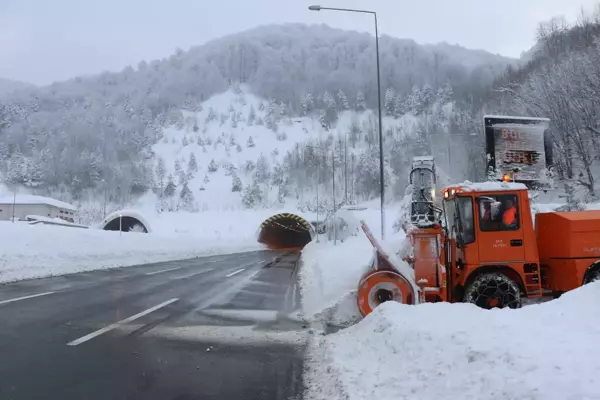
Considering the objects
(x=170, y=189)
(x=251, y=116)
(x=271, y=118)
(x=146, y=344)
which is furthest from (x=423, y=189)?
(x=251, y=116)

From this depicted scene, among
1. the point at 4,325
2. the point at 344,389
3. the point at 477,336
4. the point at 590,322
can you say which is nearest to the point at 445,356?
the point at 477,336

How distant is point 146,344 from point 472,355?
4721 mm

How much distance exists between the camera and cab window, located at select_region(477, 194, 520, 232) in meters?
8.77

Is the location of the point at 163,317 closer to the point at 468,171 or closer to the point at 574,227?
the point at 574,227

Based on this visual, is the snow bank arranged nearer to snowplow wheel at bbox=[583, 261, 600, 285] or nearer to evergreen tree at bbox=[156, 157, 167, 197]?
snowplow wheel at bbox=[583, 261, 600, 285]

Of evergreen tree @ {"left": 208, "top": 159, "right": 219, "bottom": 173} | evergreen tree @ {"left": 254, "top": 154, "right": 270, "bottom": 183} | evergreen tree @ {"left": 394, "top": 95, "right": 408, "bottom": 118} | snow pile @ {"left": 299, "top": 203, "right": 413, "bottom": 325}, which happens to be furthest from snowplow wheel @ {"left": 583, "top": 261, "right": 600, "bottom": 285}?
evergreen tree @ {"left": 394, "top": 95, "right": 408, "bottom": 118}

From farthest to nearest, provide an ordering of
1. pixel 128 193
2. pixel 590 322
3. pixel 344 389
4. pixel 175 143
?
pixel 175 143 → pixel 128 193 → pixel 344 389 → pixel 590 322

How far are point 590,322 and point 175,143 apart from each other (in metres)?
175

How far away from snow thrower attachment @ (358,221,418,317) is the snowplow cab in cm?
111

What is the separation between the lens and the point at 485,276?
874 cm

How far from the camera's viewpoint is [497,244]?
8.77m

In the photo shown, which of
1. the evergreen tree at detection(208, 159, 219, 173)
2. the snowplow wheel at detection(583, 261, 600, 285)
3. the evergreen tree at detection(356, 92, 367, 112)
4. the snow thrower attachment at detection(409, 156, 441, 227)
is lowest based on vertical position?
the snowplow wheel at detection(583, 261, 600, 285)

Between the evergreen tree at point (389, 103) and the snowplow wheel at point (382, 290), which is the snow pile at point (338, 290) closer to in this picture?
the snowplow wheel at point (382, 290)

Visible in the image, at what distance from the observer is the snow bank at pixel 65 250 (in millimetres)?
17078
